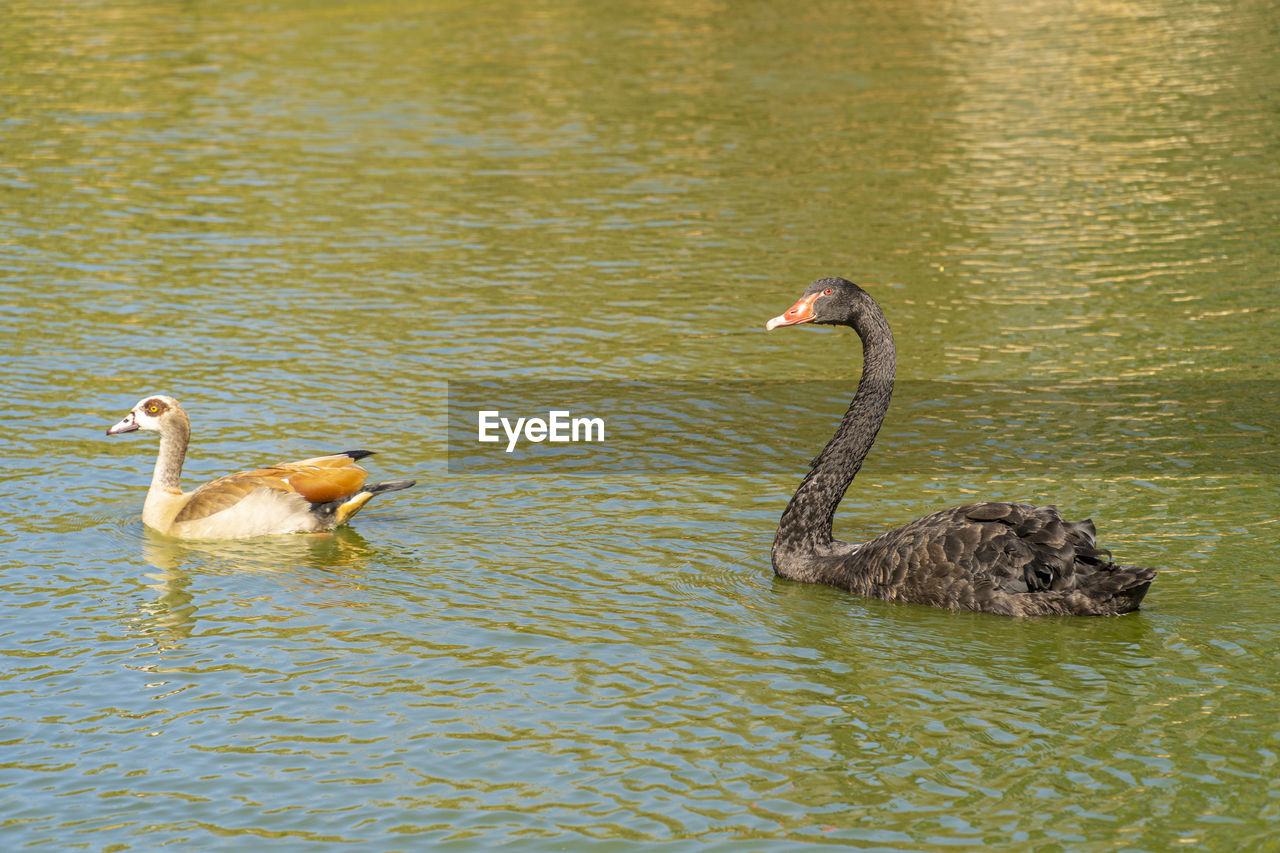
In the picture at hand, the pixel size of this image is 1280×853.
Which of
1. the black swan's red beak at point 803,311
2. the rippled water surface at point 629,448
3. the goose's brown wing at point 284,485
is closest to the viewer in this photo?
the rippled water surface at point 629,448

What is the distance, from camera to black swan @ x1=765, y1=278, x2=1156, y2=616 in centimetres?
1179

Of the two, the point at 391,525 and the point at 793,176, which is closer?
the point at 391,525

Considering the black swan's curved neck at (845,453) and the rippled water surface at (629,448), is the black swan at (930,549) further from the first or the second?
the rippled water surface at (629,448)

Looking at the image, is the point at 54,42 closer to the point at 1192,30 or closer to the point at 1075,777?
the point at 1192,30

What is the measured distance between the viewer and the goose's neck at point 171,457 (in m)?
15.1

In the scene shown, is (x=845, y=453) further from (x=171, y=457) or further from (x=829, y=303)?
(x=171, y=457)

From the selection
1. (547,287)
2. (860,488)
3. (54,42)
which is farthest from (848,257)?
(54,42)

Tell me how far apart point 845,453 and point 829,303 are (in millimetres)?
1236

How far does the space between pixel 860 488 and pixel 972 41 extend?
111ft

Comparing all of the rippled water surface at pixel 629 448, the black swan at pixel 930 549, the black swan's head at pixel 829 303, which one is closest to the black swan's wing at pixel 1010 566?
the black swan at pixel 930 549

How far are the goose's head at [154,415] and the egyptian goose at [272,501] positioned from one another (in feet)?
1.30

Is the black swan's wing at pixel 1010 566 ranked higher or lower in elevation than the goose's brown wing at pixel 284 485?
lower

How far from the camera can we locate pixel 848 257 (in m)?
25.0

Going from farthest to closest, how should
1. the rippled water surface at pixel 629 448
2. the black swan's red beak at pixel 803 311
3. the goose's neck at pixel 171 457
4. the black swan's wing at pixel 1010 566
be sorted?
the goose's neck at pixel 171 457 < the black swan's red beak at pixel 803 311 < the black swan's wing at pixel 1010 566 < the rippled water surface at pixel 629 448
